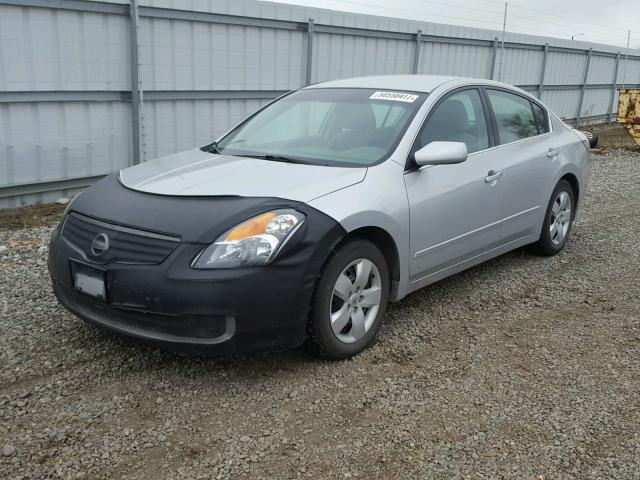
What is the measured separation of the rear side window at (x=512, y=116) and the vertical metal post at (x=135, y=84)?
471 cm

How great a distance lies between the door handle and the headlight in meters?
1.87

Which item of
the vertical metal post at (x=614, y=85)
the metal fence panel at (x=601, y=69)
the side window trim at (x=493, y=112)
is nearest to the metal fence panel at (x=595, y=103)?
the vertical metal post at (x=614, y=85)

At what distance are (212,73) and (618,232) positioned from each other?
552 cm

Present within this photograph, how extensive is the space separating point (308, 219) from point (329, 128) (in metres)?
1.30

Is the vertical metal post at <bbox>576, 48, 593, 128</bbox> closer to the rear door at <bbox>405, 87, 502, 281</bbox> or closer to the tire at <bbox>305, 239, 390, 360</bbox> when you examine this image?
the rear door at <bbox>405, 87, 502, 281</bbox>

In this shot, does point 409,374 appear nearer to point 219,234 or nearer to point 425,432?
point 425,432

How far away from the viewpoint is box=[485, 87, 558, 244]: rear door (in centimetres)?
499

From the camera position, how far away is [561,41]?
17.4m

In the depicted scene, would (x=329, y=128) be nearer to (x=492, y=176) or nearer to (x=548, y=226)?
(x=492, y=176)

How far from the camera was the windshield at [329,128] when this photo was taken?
4.18 meters

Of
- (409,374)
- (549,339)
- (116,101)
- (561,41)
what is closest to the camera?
(409,374)

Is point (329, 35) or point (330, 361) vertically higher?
point (329, 35)

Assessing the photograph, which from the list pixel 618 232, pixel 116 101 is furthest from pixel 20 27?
pixel 618 232

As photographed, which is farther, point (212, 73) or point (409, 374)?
point (212, 73)
